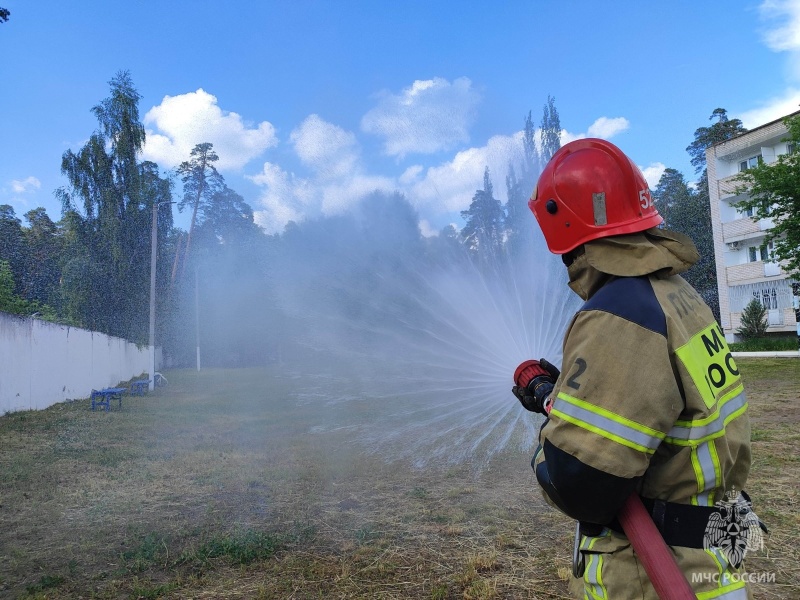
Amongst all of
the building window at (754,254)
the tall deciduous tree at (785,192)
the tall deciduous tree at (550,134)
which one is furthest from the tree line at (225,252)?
the tall deciduous tree at (785,192)

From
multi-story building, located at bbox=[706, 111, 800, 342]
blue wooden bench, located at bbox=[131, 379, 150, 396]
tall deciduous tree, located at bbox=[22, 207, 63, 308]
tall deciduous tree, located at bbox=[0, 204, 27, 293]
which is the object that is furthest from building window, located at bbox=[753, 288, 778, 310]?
tall deciduous tree, located at bbox=[0, 204, 27, 293]

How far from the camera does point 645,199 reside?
6.23 feet

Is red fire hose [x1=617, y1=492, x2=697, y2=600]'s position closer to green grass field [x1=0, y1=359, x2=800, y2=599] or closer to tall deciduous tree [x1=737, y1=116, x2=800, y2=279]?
green grass field [x1=0, y1=359, x2=800, y2=599]

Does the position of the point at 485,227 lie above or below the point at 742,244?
below

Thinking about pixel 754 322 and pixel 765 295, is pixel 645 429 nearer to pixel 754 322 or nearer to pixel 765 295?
pixel 754 322

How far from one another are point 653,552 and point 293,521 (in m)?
4.45

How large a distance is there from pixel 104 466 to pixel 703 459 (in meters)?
8.95

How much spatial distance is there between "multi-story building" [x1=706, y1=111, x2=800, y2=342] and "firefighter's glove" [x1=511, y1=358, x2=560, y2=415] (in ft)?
112

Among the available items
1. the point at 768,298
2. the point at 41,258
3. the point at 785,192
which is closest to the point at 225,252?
the point at 785,192

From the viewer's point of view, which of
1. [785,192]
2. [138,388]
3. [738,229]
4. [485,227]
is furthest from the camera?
[738,229]

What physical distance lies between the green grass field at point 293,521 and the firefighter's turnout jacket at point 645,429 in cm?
244

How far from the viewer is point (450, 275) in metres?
8.13

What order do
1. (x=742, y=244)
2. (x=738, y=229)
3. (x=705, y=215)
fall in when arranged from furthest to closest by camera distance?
1. (x=705, y=215)
2. (x=742, y=244)
3. (x=738, y=229)

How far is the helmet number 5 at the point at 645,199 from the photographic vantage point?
188 cm
